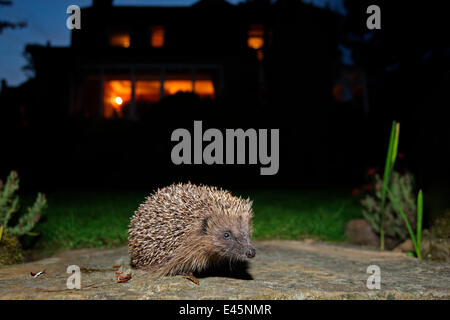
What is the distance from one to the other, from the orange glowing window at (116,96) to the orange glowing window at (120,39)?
327 cm

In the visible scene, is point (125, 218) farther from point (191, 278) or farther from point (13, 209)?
point (191, 278)

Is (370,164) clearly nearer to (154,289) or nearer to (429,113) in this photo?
(429,113)

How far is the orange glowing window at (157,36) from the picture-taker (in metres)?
28.0

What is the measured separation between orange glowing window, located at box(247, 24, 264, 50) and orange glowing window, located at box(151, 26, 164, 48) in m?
6.82

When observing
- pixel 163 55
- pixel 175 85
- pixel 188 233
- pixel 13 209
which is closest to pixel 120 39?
pixel 163 55

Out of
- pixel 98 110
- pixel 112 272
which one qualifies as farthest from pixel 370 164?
pixel 98 110

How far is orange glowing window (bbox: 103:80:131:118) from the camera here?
84.5 ft

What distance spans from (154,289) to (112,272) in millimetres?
1057

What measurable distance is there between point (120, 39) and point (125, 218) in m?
22.4

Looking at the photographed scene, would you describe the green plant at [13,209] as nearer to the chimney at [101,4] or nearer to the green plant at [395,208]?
the green plant at [395,208]
